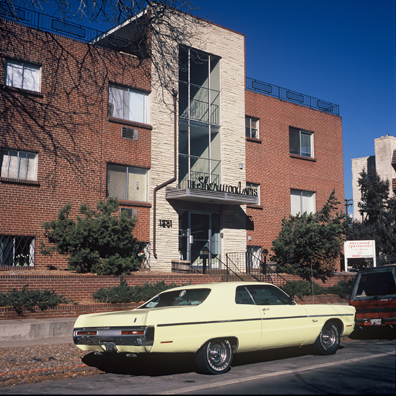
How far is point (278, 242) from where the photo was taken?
23.2 m

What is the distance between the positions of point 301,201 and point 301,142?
3.27 meters

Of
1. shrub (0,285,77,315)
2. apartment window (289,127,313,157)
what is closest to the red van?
Result: shrub (0,285,77,315)

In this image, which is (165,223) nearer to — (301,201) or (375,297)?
(301,201)

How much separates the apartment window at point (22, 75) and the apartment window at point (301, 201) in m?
14.2

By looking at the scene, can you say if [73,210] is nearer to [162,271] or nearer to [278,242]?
[162,271]

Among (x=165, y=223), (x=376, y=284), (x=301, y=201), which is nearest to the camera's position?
(x=376, y=284)

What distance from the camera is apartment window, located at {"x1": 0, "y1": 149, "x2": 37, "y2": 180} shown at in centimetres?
1717

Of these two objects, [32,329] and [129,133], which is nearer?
[32,329]

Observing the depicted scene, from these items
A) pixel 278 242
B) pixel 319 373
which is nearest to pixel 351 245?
pixel 278 242

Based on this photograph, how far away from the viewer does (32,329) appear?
11211 mm

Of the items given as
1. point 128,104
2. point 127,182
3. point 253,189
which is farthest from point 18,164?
point 253,189

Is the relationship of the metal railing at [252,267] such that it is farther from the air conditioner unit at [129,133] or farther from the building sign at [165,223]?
the air conditioner unit at [129,133]

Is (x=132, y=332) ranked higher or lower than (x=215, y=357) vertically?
higher

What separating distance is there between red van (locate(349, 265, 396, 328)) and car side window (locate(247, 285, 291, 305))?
310 centimetres
